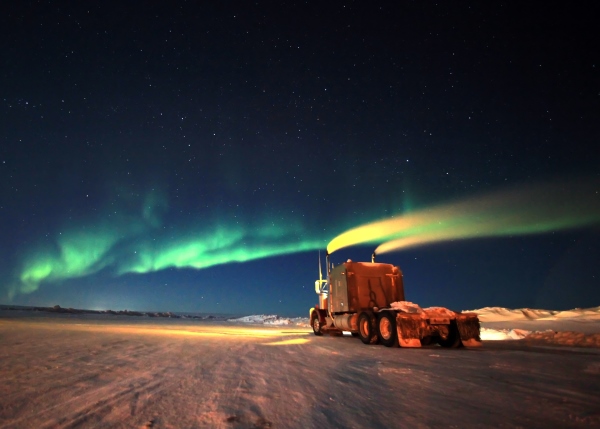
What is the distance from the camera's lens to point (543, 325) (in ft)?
81.6

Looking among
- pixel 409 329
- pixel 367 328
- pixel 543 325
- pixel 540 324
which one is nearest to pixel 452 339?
pixel 409 329

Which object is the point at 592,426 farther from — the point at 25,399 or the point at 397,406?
the point at 25,399

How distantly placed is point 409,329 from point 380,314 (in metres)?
1.41

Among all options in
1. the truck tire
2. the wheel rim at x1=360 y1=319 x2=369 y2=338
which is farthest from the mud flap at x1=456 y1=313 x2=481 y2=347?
the wheel rim at x1=360 y1=319 x2=369 y2=338

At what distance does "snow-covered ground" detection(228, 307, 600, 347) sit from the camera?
45.0ft

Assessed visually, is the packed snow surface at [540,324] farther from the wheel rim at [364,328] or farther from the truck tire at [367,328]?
the wheel rim at [364,328]

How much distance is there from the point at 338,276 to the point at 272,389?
454 inches

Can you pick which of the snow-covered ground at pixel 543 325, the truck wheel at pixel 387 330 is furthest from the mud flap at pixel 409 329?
the snow-covered ground at pixel 543 325

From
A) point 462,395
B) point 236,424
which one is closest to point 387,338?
point 462,395

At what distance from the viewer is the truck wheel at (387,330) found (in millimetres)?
12172

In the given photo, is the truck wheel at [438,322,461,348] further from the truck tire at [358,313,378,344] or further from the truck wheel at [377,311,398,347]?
the truck tire at [358,313,378,344]

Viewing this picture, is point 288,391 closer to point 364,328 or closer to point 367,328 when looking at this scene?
point 367,328

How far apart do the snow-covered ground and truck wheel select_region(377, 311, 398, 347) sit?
22.2ft

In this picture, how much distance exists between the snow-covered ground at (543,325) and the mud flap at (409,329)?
239 inches
